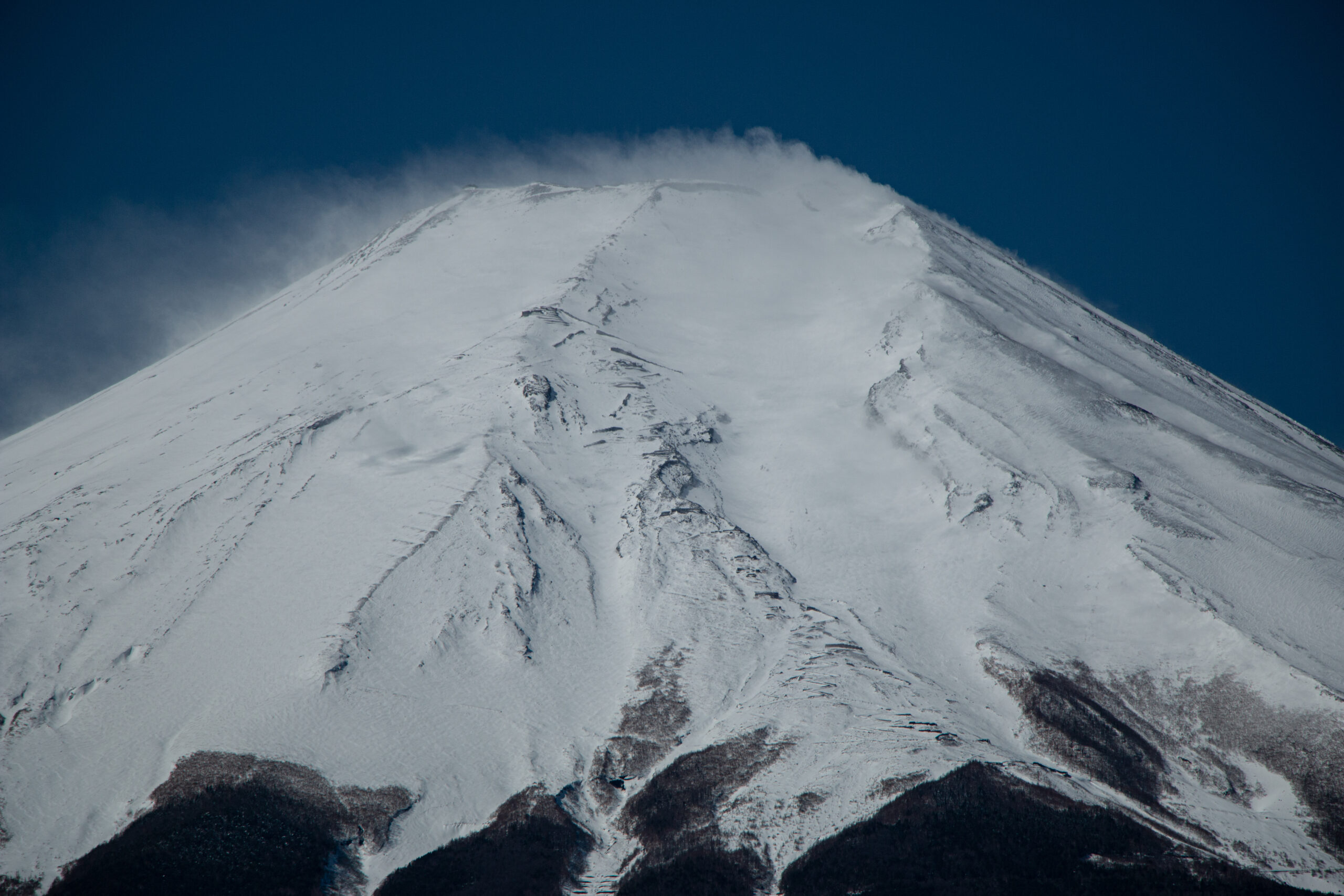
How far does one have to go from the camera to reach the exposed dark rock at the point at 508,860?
44875 mm

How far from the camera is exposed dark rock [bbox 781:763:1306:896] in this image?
43.2 metres

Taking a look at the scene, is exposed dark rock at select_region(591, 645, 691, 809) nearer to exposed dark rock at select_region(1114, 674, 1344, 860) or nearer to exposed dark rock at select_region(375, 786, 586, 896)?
exposed dark rock at select_region(375, 786, 586, 896)

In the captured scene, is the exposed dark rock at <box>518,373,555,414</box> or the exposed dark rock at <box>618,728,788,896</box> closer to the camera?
the exposed dark rock at <box>618,728,788,896</box>

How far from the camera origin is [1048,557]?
70.3 m

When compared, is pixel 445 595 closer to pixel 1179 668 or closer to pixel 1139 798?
pixel 1139 798

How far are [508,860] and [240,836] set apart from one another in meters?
13.3

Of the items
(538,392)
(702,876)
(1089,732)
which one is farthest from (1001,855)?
(538,392)

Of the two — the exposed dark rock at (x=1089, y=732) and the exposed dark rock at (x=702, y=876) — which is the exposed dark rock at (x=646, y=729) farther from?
the exposed dark rock at (x=1089, y=732)

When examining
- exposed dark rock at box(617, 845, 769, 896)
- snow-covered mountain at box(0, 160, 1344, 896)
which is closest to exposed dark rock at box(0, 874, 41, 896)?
snow-covered mountain at box(0, 160, 1344, 896)

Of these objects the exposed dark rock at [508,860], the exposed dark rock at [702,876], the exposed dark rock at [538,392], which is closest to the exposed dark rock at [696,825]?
the exposed dark rock at [702,876]

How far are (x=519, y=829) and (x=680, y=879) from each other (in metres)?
9.29

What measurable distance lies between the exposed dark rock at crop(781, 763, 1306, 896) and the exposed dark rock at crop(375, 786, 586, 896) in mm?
11355

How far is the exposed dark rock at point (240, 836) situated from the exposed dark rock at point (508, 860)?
10.5ft

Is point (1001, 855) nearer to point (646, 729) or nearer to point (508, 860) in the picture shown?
point (646, 729)
